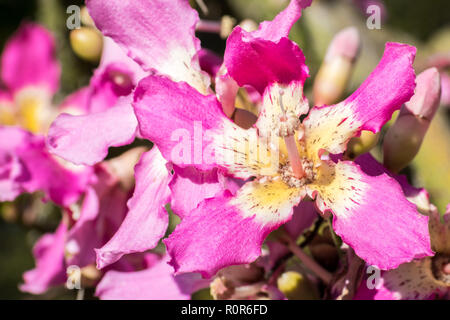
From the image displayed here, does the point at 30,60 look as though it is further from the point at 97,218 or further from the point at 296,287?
the point at 296,287

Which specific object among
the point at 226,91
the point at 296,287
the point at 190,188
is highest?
the point at 226,91

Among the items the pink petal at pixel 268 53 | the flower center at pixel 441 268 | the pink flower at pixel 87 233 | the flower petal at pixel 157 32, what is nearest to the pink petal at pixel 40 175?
the pink flower at pixel 87 233

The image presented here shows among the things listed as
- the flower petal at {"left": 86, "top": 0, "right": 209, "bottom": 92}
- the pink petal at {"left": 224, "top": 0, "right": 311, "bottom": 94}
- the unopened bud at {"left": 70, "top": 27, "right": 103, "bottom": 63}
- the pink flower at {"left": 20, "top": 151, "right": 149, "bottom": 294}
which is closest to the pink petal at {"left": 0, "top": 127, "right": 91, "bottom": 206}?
the pink flower at {"left": 20, "top": 151, "right": 149, "bottom": 294}

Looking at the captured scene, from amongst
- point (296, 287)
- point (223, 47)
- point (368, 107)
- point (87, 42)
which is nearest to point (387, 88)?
point (368, 107)

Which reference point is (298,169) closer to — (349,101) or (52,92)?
(349,101)

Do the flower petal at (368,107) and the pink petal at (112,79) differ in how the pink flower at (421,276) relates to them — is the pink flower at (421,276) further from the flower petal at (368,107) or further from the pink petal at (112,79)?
the pink petal at (112,79)

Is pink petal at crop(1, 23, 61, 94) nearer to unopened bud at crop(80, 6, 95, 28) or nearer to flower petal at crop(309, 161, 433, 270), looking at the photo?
unopened bud at crop(80, 6, 95, 28)

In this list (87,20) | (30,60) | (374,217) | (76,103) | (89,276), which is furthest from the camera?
(30,60)
